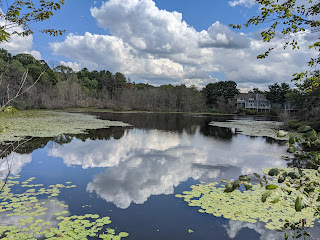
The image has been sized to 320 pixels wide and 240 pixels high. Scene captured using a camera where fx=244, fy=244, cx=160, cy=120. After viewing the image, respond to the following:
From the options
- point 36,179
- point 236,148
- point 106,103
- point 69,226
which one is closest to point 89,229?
point 69,226

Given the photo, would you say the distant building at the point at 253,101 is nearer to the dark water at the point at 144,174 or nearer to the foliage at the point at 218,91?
the foliage at the point at 218,91

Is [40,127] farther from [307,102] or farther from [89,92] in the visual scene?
[89,92]

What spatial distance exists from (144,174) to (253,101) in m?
86.7

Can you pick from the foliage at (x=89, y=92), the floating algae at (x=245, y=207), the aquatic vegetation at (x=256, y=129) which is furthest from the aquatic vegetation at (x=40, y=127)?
the foliage at (x=89, y=92)

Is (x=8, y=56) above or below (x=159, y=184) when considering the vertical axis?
above

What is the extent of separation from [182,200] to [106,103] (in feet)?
219

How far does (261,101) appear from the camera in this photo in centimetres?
8850

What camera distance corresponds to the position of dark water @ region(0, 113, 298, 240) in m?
6.09

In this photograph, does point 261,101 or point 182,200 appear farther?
point 261,101

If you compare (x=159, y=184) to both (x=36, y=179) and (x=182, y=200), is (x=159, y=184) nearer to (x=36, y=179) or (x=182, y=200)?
(x=182, y=200)

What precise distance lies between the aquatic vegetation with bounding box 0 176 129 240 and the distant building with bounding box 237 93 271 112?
88.3 meters

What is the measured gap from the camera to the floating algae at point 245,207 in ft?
21.3

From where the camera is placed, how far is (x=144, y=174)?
10312 mm

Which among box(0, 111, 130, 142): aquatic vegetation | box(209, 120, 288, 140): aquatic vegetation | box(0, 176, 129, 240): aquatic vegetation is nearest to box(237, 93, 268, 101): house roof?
box(209, 120, 288, 140): aquatic vegetation
